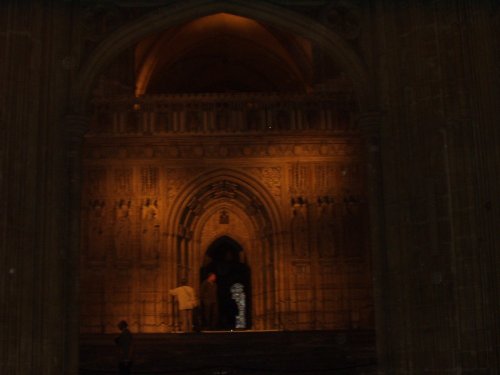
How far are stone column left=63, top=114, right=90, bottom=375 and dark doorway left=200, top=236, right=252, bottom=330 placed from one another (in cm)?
1169

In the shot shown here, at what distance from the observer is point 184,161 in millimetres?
20703

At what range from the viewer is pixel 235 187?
69.1ft

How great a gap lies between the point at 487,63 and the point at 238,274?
13.7 metres

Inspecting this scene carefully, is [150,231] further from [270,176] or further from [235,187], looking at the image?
[270,176]

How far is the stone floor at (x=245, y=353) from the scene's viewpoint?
46.6ft

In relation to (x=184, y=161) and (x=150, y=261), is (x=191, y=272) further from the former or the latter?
(x=184, y=161)

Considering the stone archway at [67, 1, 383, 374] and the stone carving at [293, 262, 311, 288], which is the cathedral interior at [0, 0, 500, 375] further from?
the stone carving at [293, 262, 311, 288]

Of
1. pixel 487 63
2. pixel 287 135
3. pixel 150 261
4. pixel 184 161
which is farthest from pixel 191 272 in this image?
pixel 487 63

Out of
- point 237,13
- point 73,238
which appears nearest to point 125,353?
point 73,238

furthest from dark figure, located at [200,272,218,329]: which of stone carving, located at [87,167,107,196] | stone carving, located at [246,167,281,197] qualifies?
stone carving, located at [87,167,107,196]

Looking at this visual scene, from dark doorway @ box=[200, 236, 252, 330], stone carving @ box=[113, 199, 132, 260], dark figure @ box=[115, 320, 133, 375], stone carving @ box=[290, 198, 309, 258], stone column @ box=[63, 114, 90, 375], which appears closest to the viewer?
stone column @ box=[63, 114, 90, 375]

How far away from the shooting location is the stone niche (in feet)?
65.4

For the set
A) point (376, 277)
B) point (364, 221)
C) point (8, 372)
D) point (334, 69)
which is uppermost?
point (334, 69)

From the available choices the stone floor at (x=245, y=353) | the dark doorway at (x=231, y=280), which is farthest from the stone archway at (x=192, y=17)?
the dark doorway at (x=231, y=280)
